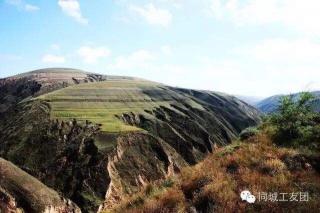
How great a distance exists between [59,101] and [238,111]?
3991 inches

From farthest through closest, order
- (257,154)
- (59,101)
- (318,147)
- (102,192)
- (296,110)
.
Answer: (59,101), (102,192), (296,110), (318,147), (257,154)

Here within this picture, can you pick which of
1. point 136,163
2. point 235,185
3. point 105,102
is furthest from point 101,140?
point 235,185

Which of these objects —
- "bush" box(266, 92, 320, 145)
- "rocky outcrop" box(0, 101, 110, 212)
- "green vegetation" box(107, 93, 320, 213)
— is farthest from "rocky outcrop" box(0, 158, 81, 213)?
"green vegetation" box(107, 93, 320, 213)

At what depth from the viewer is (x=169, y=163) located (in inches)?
3125

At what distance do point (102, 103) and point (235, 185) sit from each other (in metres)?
104

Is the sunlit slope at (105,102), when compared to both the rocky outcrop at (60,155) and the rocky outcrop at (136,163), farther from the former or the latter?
the rocky outcrop at (60,155)

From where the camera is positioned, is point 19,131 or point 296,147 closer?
point 296,147

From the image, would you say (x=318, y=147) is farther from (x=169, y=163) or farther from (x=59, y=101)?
(x=59, y=101)

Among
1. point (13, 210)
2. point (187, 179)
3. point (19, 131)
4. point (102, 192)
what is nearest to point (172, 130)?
point (19, 131)

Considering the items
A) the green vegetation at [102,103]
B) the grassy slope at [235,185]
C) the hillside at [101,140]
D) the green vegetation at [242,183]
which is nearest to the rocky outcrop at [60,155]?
the hillside at [101,140]

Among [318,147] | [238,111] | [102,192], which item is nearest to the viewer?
[318,147]

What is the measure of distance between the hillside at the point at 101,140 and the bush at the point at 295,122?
13.8 meters

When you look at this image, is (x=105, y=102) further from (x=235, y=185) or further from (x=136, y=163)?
(x=235, y=185)

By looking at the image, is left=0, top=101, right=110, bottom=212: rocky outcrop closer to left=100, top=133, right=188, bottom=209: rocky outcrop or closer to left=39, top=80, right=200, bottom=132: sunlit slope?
left=100, top=133, right=188, bottom=209: rocky outcrop
